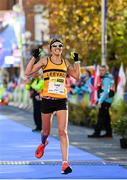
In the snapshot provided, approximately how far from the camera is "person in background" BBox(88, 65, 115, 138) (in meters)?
15.7

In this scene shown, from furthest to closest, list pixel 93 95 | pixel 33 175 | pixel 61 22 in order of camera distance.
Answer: pixel 61 22 → pixel 93 95 → pixel 33 175

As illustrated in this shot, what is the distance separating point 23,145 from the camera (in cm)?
1462

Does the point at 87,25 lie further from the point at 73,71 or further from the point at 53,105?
the point at 53,105

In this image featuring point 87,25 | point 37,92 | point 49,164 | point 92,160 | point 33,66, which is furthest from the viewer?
point 87,25

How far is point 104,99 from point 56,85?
601 centimetres

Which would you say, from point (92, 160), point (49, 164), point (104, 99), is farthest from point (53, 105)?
point (104, 99)

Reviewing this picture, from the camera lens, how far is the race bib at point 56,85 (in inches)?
398

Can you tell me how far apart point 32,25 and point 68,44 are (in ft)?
91.5

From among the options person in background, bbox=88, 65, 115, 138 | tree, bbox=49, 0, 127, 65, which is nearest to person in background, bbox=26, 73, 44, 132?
person in background, bbox=88, 65, 115, 138

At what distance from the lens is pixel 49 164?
11.2m

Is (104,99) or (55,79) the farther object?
(104,99)

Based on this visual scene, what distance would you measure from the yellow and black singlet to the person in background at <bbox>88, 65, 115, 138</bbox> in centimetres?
555

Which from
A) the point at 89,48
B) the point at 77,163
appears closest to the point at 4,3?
the point at 89,48

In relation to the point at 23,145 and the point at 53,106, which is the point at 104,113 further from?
the point at 53,106
